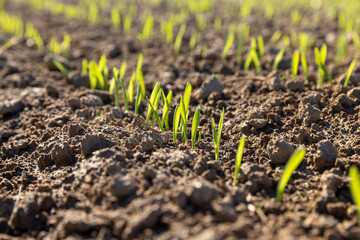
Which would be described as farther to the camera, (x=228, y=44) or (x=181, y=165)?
(x=228, y=44)

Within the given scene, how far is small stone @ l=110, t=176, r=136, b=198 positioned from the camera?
1.29 metres

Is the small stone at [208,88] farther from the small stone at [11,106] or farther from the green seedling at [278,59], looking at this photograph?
the small stone at [11,106]

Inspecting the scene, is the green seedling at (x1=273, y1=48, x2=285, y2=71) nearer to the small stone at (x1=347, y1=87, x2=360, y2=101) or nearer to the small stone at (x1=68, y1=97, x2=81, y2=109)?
the small stone at (x1=347, y1=87, x2=360, y2=101)

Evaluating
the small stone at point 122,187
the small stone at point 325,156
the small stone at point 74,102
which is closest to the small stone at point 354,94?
the small stone at point 325,156

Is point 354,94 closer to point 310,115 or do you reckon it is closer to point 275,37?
point 310,115

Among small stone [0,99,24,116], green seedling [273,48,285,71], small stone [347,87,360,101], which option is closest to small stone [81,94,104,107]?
small stone [0,99,24,116]

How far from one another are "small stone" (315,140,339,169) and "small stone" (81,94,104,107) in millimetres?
1421

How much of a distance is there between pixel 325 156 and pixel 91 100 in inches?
58.4

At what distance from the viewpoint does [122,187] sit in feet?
4.24

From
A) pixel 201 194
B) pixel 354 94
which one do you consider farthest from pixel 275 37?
pixel 201 194

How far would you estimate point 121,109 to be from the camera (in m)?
2.26

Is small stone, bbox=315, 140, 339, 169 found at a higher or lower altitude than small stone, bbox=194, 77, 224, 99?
lower

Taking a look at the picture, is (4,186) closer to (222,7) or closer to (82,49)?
(82,49)

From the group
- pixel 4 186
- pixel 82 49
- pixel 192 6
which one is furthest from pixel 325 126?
pixel 192 6
